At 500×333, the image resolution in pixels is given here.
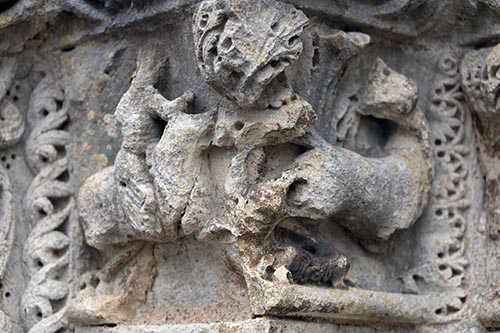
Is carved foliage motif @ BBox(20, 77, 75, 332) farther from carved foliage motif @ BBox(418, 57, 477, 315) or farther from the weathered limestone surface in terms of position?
carved foliage motif @ BBox(418, 57, 477, 315)

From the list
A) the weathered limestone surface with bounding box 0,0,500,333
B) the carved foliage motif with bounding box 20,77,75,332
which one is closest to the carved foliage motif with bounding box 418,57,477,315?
the weathered limestone surface with bounding box 0,0,500,333

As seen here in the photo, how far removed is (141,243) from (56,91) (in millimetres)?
513

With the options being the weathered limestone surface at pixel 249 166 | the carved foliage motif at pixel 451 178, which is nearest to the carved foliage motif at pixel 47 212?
the weathered limestone surface at pixel 249 166

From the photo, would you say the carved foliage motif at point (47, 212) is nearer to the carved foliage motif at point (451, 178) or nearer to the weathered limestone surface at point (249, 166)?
the weathered limestone surface at point (249, 166)

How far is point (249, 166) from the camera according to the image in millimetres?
2516

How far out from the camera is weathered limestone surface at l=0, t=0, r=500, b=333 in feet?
8.14

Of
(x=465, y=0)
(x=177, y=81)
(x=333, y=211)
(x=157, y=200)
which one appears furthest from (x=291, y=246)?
(x=465, y=0)

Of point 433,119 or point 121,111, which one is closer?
point 121,111

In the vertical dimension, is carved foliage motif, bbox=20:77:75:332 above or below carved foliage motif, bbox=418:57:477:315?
above

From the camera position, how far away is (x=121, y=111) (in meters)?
2.69

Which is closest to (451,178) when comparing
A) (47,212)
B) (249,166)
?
(249,166)

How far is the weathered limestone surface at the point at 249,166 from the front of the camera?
8.14 feet

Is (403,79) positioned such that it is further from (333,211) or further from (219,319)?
(219,319)

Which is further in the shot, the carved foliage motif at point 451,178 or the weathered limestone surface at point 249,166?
A: the carved foliage motif at point 451,178
